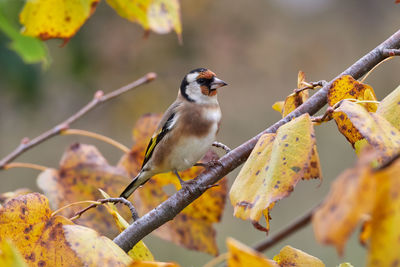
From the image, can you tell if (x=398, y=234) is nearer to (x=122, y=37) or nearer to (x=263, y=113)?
(x=122, y=37)

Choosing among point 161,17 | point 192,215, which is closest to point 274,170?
point 192,215

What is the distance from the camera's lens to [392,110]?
0.75 metres

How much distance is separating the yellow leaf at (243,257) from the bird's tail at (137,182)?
953 millimetres

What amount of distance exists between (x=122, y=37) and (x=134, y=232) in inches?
186

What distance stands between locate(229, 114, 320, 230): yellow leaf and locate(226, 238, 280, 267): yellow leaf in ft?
0.56

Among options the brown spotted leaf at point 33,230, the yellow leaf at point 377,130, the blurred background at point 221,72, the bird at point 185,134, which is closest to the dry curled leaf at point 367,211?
the yellow leaf at point 377,130

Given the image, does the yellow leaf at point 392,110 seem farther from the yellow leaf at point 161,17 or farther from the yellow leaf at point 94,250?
the yellow leaf at point 161,17

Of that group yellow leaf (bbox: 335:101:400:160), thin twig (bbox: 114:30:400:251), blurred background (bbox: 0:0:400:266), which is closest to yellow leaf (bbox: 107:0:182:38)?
thin twig (bbox: 114:30:400:251)

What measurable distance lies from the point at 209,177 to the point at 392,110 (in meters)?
0.34

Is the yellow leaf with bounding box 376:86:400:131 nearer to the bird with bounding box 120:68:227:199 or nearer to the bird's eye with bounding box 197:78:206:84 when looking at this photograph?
the bird with bounding box 120:68:227:199

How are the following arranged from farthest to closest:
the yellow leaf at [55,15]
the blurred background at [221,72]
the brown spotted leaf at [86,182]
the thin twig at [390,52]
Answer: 1. the blurred background at [221,72]
2. the brown spotted leaf at [86,182]
3. the yellow leaf at [55,15]
4. the thin twig at [390,52]

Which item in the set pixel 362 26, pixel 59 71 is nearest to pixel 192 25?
pixel 59 71

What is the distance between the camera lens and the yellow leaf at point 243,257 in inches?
19.0

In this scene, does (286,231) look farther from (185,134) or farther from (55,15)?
(185,134)
